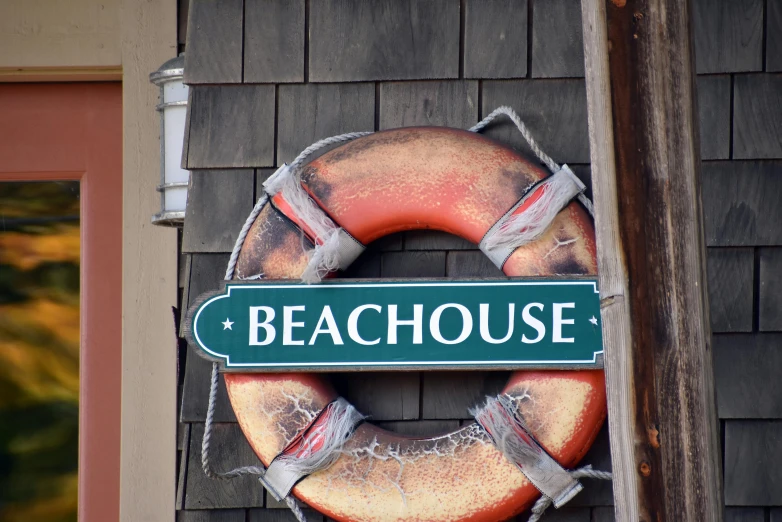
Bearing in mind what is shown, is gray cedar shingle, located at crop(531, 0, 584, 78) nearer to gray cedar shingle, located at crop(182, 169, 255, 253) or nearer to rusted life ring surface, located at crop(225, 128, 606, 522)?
rusted life ring surface, located at crop(225, 128, 606, 522)

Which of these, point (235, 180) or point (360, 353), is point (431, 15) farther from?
point (360, 353)

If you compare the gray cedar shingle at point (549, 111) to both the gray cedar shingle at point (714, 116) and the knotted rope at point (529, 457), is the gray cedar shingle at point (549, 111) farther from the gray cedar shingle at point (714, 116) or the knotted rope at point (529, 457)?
the knotted rope at point (529, 457)

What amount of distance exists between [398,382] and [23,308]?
1071mm

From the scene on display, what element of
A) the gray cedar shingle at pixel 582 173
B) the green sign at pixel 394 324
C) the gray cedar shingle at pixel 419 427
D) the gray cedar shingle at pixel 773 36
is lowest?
the gray cedar shingle at pixel 419 427

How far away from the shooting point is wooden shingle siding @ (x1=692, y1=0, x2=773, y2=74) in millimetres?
1689

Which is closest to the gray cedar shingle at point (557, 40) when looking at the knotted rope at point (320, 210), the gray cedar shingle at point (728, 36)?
the knotted rope at point (320, 210)

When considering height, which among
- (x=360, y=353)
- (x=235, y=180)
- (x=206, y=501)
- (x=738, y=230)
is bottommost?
(x=206, y=501)

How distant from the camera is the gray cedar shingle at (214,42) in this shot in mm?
1762

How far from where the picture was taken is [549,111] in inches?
67.4

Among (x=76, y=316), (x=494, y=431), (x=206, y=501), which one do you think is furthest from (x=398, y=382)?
(x=76, y=316)

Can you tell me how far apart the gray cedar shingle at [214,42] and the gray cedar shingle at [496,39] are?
0.43m

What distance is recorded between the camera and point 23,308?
2268 mm

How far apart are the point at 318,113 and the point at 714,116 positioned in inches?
28.3

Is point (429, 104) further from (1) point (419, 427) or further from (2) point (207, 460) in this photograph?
(2) point (207, 460)
